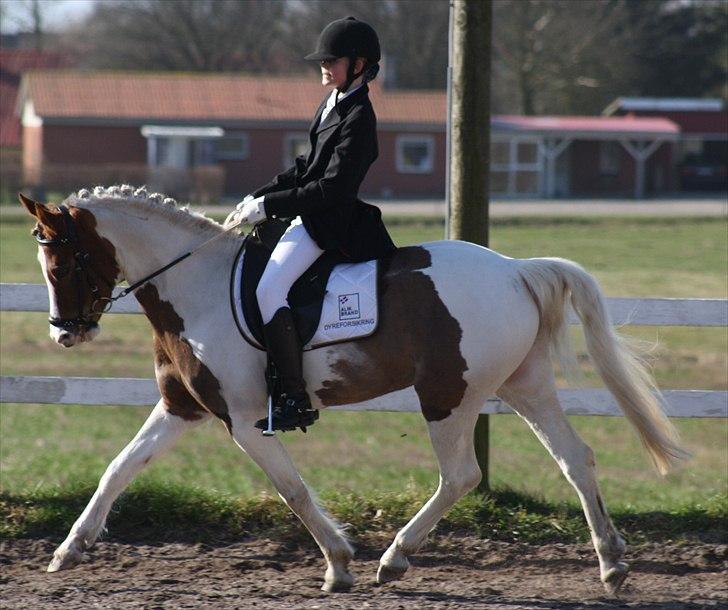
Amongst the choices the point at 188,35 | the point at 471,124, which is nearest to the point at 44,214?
the point at 471,124

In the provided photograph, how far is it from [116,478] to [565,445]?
216 centimetres

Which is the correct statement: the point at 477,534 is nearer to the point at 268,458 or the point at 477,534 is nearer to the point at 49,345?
the point at 268,458

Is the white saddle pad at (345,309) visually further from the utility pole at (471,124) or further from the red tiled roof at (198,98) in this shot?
the red tiled roof at (198,98)

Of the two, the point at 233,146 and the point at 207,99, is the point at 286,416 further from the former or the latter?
the point at 207,99

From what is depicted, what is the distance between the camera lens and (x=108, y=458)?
8852 mm

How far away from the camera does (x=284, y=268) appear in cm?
505

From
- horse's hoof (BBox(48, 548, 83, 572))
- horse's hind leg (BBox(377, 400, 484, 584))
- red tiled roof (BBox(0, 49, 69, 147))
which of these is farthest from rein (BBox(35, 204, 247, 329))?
red tiled roof (BBox(0, 49, 69, 147))

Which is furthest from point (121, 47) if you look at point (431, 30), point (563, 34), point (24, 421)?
point (24, 421)

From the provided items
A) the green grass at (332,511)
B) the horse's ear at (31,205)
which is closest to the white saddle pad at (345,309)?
the horse's ear at (31,205)

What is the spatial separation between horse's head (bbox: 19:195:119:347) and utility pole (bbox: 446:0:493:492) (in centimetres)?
230

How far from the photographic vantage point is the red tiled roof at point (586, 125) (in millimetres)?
46594

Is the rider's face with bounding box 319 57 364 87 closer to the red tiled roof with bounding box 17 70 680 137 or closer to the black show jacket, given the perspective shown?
the black show jacket

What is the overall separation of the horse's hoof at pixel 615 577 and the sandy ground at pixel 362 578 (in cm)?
6

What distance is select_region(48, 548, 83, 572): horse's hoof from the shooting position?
204 inches
